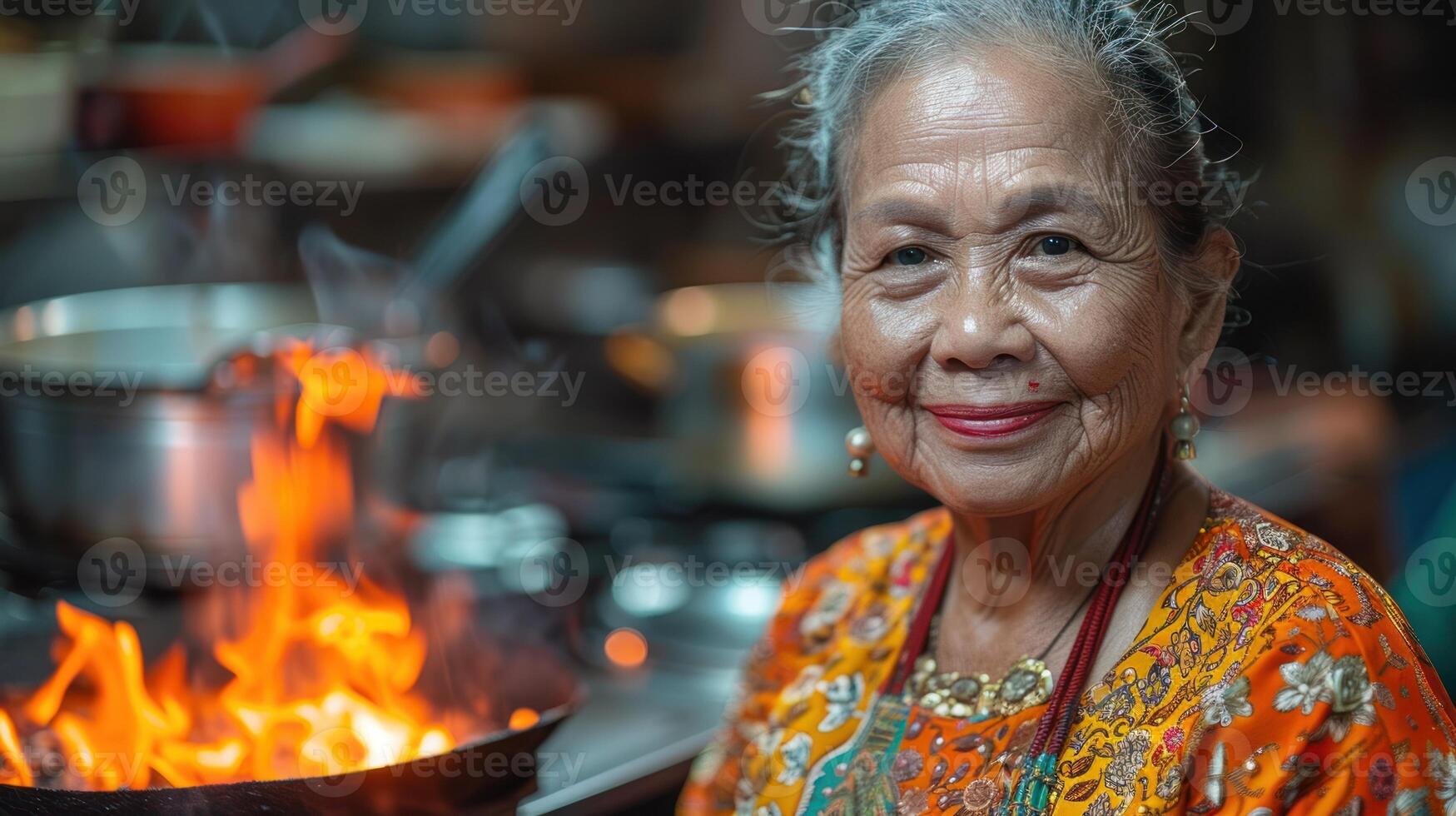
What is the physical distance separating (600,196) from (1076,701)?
3485 mm

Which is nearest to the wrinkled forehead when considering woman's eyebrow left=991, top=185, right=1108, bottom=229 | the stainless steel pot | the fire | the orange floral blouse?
woman's eyebrow left=991, top=185, right=1108, bottom=229

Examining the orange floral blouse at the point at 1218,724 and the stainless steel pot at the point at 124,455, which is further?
the stainless steel pot at the point at 124,455

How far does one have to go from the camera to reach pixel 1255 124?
381cm

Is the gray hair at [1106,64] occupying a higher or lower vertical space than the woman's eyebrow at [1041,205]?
higher

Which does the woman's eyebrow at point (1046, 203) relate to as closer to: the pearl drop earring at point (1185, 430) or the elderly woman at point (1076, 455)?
the elderly woman at point (1076, 455)

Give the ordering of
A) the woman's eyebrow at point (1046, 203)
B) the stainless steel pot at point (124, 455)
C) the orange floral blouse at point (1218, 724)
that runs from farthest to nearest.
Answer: the stainless steel pot at point (124, 455) < the woman's eyebrow at point (1046, 203) < the orange floral blouse at point (1218, 724)

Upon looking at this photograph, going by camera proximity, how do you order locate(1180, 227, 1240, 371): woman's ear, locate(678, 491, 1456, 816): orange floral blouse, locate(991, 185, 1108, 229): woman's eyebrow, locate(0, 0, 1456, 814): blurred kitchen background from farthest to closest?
locate(0, 0, 1456, 814): blurred kitchen background
locate(1180, 227, 1240, 371): woman's ear
locate(991, 185, 1108, 229): woman's eyebrow
locate(678, 491, 1456, 816): orange floral blouse

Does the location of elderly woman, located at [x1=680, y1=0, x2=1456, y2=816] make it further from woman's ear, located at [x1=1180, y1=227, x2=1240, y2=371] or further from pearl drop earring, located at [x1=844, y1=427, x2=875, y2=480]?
pearl drop earring, located at [x1=844, y1=427, x2=875, y2=480]

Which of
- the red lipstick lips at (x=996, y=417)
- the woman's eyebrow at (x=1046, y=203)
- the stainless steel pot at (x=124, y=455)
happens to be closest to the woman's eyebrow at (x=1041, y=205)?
the woman's eyebrow at (x=1046, y=203)

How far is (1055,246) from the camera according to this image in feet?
4.08

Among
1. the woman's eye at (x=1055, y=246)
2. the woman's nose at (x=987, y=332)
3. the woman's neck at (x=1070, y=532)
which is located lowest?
the woman's neck at (x=1070, y=532)

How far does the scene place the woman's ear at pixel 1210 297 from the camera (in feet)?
4.38

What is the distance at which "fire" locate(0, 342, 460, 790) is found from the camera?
153 cm

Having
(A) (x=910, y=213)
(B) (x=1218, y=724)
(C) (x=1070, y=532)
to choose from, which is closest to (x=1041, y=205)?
(A) (x=910, y=213)
